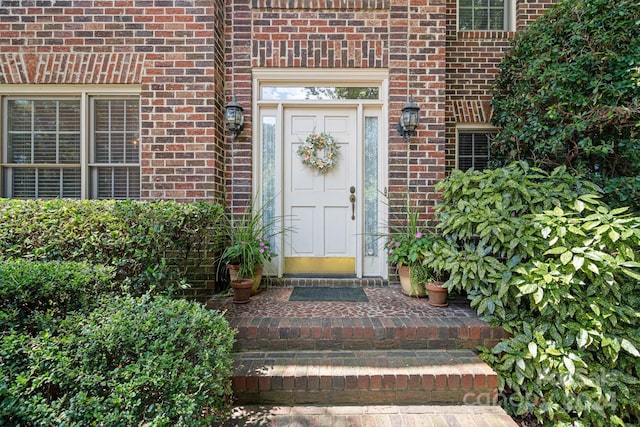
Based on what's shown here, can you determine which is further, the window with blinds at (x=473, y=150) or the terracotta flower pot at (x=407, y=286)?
the window with blinds at (x=473, y=150)

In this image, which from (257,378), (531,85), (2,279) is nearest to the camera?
(2,279)

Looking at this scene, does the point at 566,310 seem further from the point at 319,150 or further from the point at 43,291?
the point at 43,291

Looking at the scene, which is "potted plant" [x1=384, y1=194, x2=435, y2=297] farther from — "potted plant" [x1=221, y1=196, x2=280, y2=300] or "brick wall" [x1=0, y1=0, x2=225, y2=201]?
"brick wall" [x1=0, y1=0, x2=225, y2=201]

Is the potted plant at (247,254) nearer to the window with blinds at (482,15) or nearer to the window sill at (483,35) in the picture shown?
the window sill at (483,35)

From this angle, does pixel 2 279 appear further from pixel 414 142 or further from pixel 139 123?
pixel 414 142

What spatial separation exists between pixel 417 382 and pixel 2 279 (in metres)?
2.51

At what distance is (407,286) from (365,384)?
1.25 metres

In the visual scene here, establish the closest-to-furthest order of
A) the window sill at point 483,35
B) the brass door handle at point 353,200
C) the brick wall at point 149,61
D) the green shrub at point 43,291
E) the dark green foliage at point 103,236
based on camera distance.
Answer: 1. the green shrub at point 43,291
2. the dark green foliage at point 103,236
3. the brick wall at point 149,61
4. the brass door handle at point 353,200
5. the window sill at point 483,35

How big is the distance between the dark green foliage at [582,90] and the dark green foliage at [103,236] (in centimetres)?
352

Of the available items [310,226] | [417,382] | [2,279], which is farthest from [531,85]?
[2,279]

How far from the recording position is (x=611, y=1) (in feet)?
8.83

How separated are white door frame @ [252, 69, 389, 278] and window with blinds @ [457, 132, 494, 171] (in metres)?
1.13

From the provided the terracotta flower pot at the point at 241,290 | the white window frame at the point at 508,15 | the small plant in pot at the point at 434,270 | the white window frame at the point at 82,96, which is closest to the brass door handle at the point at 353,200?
the small plant in pot at the point at 434,270

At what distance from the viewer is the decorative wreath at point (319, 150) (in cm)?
350
